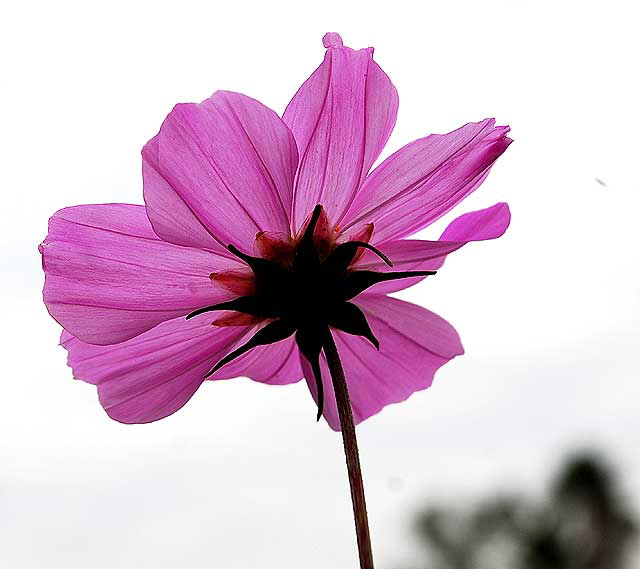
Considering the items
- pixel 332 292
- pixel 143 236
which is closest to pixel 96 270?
pixel 143 236

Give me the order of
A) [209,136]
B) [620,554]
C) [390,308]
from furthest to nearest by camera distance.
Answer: [620,554] → [390,308] → [209,136]

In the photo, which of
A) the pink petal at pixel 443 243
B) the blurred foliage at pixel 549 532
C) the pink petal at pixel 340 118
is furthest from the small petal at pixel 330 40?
the blurred foliage at pixel 549 532

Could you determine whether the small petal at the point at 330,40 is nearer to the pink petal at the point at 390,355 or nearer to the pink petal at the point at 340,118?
the pink petal at the point at 340,118

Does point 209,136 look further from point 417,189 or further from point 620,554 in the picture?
point 620,554

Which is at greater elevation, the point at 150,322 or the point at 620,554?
the point at 620,554

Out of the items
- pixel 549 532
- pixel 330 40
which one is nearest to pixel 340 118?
pixel 330 40

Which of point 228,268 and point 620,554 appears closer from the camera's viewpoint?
point 228,268
